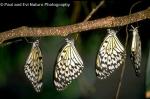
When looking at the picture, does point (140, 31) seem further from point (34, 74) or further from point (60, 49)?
point (34, 74)

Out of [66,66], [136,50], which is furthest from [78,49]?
[136,50]

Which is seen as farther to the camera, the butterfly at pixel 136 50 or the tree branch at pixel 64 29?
the butterfly at pixel 136 50

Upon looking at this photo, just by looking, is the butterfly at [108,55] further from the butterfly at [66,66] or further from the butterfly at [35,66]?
the butterfly at [35,66]

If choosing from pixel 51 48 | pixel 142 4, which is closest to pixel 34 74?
pixel 51 48

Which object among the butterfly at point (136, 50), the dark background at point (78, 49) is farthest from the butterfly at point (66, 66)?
the butterfly at point (136, 50)

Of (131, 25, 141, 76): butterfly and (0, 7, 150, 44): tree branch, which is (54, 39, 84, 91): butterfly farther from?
(131, 25, 141, 76): butterfly

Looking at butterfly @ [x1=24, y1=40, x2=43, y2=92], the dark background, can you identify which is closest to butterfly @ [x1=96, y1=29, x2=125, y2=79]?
the dark background
